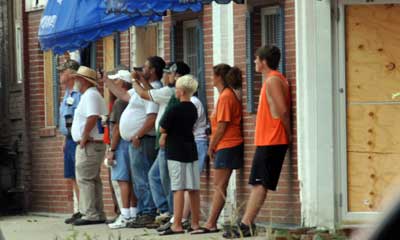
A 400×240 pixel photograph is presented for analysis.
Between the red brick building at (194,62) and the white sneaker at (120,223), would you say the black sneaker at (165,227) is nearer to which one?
the red brick building at (194,62)

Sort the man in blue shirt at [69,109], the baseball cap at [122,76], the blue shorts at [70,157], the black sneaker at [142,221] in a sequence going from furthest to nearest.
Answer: the blue shorts at [70,157], the man in blue shirt at [69,109], the baseball cap at [122,76], the black sneaker at [142,221]

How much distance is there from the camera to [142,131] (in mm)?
13297

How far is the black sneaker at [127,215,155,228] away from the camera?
13.4 m

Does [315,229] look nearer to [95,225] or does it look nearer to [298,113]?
[298,113]

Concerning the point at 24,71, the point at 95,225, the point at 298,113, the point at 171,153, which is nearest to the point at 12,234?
the point at 95,225

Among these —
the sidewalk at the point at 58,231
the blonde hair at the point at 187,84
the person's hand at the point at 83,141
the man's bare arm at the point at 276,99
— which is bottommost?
the sidewalk at the point at 58,231

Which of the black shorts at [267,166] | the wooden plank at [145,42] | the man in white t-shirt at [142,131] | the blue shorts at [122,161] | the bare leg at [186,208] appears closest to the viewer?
the black shorts at [267,166]

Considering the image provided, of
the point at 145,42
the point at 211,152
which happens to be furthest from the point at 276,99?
the point at 145,42

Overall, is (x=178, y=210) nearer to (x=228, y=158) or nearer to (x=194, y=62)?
(x=228, y=158)

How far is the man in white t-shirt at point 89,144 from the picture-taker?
46.8ft

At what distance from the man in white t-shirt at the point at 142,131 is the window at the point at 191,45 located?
48.5 inches

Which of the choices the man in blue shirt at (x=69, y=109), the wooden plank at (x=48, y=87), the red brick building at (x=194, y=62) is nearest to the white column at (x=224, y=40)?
the red brick building at (x=194, y=62)

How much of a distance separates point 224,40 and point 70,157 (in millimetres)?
3197

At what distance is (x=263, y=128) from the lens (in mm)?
11242
